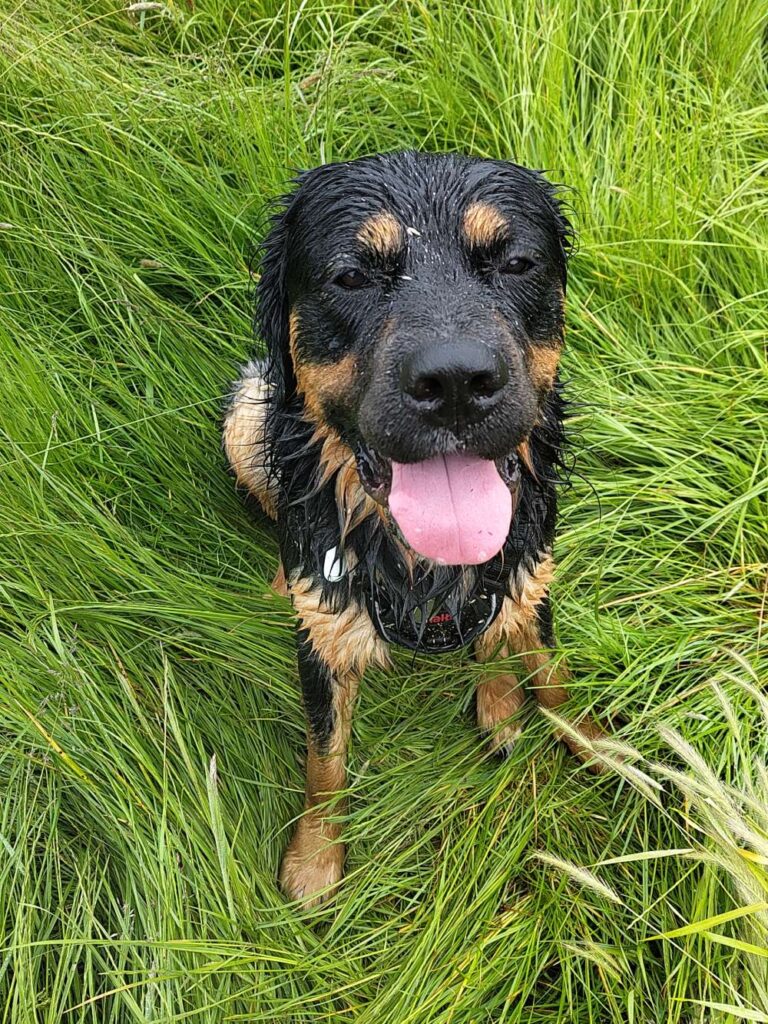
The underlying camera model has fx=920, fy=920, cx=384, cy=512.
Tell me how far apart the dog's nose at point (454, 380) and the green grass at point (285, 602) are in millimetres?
898

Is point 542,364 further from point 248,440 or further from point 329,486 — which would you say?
point 248,440

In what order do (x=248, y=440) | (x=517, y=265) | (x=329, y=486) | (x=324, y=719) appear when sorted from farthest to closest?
1. (x=248, y=440)
2. (x=324, y=719)
3. (x=329, y=486)
4. (x=517, y=265)

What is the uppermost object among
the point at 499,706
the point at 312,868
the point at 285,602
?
the point at 285,602

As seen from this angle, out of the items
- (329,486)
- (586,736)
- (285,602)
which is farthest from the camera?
(285,602)

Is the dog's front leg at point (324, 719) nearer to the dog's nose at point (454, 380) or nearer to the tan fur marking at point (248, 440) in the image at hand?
the tan fur marking at point (248, 440)

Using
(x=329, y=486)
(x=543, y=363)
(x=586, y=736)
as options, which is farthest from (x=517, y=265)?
(x=586, y=736)

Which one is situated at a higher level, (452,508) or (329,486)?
(452,508)

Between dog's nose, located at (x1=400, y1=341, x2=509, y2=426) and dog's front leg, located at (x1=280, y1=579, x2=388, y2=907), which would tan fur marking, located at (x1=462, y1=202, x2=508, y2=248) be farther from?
dog's front leg, located at (x1=280, y1=579, x2=388, y2=907)

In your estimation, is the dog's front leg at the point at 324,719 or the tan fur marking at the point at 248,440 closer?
the dog's front leg at the point at 324,719

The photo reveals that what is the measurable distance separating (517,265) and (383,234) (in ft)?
1.18

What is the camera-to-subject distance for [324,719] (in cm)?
280

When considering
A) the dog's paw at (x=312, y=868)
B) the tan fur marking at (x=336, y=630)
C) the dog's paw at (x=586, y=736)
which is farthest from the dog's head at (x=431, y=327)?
the dog's paw at (x=312, y=868)

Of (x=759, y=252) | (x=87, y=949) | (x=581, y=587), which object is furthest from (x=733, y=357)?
(x=87, y=949)

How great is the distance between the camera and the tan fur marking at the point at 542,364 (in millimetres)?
2373
